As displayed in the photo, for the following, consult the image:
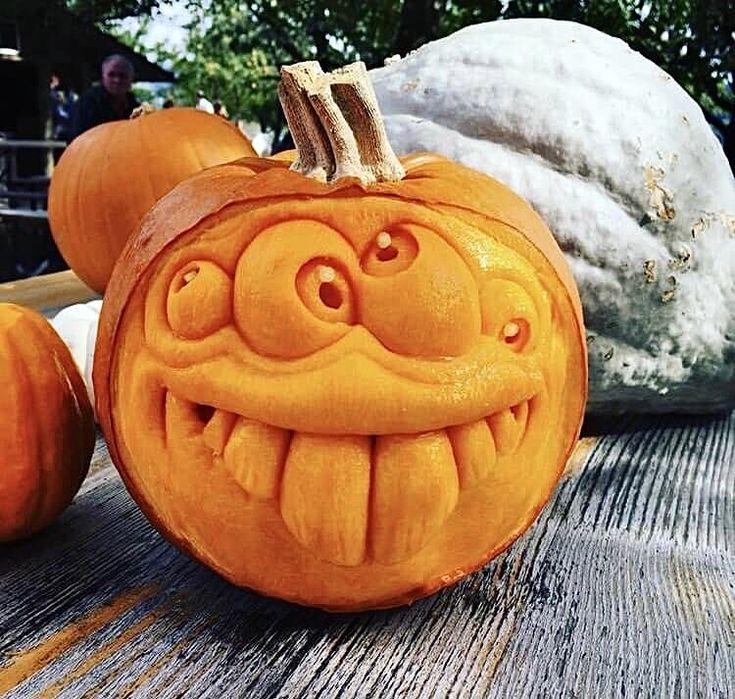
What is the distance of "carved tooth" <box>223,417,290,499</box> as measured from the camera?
80cm

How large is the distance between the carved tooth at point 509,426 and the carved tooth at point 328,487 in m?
0.13

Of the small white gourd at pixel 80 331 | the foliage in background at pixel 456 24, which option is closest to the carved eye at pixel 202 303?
the small white gourd at pixel 80 331

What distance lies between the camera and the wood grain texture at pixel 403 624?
779mm

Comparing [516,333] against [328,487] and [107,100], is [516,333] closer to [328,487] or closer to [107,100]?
[328,487]

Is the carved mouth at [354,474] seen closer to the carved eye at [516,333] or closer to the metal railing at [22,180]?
the carved eye at [516,333]

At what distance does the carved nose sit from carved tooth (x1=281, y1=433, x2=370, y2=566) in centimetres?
10

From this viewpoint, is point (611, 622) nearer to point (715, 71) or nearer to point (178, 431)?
point (178, 431)

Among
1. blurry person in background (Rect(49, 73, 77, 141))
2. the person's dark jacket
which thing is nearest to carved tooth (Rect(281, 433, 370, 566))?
the person's dark jacket

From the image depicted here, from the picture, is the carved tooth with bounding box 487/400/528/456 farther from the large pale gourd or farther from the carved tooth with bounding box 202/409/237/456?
the large pale gourd

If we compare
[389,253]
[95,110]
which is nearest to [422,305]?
[389,253]

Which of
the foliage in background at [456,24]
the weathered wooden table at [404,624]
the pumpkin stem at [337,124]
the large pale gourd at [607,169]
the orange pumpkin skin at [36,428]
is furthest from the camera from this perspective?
the foliage in background at [456,24]

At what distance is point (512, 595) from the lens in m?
0.94

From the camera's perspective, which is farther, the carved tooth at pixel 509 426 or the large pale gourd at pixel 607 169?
the large pale gourd at pixel 607 169

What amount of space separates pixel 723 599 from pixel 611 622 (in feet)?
0.47
